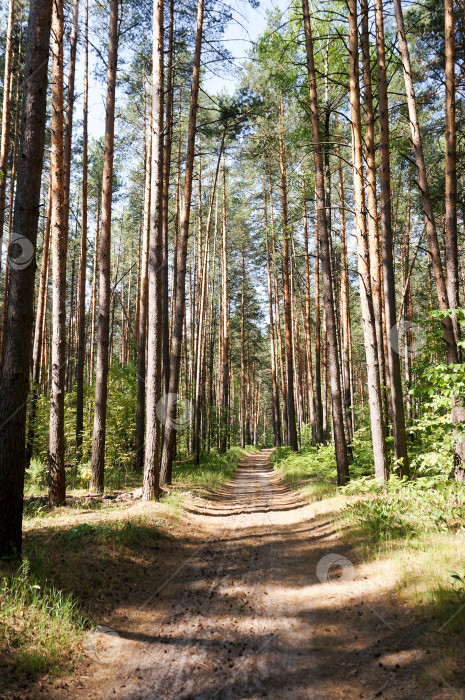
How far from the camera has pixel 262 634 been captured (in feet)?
13.4

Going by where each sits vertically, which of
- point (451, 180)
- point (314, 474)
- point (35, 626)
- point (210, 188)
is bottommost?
point (314, 474)

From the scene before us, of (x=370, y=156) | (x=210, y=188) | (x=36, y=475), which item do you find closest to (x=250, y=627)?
(x=370, y=156)

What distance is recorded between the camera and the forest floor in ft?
10.5

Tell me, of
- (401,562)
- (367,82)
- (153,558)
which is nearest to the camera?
(401,562)

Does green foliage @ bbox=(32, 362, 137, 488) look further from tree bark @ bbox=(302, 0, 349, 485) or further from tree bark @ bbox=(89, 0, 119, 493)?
tree bark @ bbox=(302, 0, 349, 485)

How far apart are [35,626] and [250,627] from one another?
2.02 metres

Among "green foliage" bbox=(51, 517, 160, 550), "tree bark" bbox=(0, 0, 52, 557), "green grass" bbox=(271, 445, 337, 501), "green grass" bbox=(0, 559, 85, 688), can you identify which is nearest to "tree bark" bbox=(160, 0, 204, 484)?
"green grass" bbox=(271, 445, 337, 501)

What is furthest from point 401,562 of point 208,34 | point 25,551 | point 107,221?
point 208,34

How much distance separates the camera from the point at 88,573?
16.4 ft

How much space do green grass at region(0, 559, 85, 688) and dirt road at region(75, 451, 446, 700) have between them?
12.0 inches

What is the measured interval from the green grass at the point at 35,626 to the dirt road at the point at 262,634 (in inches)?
12.0

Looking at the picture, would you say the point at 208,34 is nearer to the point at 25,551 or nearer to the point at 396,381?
the point at 396,381

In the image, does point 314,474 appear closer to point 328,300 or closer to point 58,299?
point 328,300

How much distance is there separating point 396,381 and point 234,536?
4.68m
